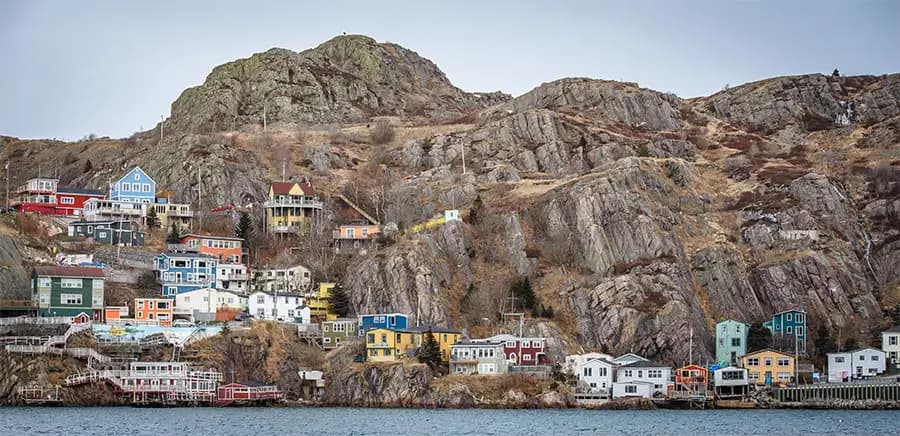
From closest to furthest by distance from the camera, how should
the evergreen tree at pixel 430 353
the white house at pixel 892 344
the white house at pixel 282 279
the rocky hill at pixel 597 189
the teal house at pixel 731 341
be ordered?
1. the evergreen tree at pixel 430 353
2. the white house at pixel 892 344
3. the teal house at pixel 731 341
4. the rocky hill at pixel 597 189
5. the white house at pixel 282 279

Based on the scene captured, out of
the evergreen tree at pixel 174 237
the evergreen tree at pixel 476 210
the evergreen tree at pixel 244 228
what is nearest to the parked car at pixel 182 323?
the evergreen tree at pixel 174 237

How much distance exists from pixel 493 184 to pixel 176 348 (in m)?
48.5

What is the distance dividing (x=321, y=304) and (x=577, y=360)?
85.9 feet

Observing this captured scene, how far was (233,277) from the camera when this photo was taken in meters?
136

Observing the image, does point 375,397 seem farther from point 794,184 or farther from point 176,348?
point 794,184

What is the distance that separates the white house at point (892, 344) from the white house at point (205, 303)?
55.0 metres

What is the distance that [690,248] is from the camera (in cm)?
14000

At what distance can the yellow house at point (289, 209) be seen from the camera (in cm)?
14725

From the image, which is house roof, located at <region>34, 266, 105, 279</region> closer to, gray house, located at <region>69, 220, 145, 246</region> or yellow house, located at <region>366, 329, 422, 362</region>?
gray house, located at <region>69, 220, 145, 246</region>

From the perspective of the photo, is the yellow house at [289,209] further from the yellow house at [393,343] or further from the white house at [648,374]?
the white house at [648,374]

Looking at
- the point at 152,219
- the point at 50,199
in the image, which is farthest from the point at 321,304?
the point at 50,199

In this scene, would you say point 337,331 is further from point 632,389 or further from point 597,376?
point 632,389

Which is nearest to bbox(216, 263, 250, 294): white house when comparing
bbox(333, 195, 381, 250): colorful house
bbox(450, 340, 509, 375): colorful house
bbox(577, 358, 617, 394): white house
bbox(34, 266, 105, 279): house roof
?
bbox(333, 195, 381, 250): colorful house

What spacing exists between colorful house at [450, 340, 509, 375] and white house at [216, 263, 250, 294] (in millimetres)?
25679
